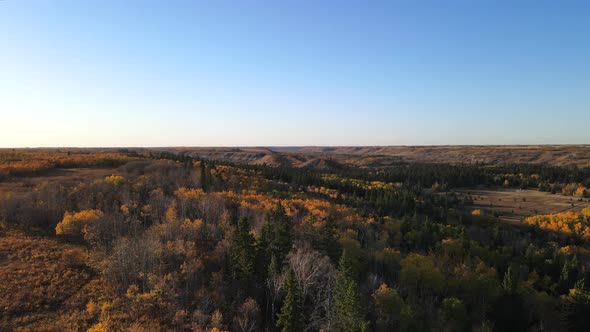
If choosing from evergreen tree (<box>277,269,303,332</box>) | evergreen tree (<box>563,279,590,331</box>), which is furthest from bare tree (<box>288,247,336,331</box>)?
evergreen tree (<box>563,279,590,331</box>)

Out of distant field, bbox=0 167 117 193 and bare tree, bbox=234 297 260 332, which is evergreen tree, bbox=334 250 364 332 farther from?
distant field, bbox=0 167 117 193

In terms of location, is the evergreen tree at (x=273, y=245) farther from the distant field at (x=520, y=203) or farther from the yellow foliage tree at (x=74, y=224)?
the distant field at (x=520, y=203)

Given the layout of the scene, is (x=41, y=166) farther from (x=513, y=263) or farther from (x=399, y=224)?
(x=513, y=263)

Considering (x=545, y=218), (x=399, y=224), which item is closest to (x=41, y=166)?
(x=399, y=224)

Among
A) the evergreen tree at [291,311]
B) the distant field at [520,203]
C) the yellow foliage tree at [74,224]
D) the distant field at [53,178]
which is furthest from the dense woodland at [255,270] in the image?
the distant field at [520,203]

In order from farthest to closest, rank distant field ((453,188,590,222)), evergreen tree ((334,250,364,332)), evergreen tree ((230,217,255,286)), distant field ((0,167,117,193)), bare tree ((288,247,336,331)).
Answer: distant field ((453,188,590,222)) → distant field ((0,167,117,193)) → evergreen tree ((230,217,255,286)) → bare tree ((288,247,336,331)) → evergreen tree ((334,250,364,332))

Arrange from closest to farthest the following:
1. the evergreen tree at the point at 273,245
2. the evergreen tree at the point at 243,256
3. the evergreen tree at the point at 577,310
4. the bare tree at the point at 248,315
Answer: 1. the bare tree at the point at 248,315
2. the evergreen tree at the point at 243,256
3. the evergreen tree at the point at 273,245
4. the evergreen tree at the point at 577,310

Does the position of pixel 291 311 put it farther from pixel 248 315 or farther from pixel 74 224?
pixel 74 224

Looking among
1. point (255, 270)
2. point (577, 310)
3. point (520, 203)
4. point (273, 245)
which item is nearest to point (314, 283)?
point (255, 270)
